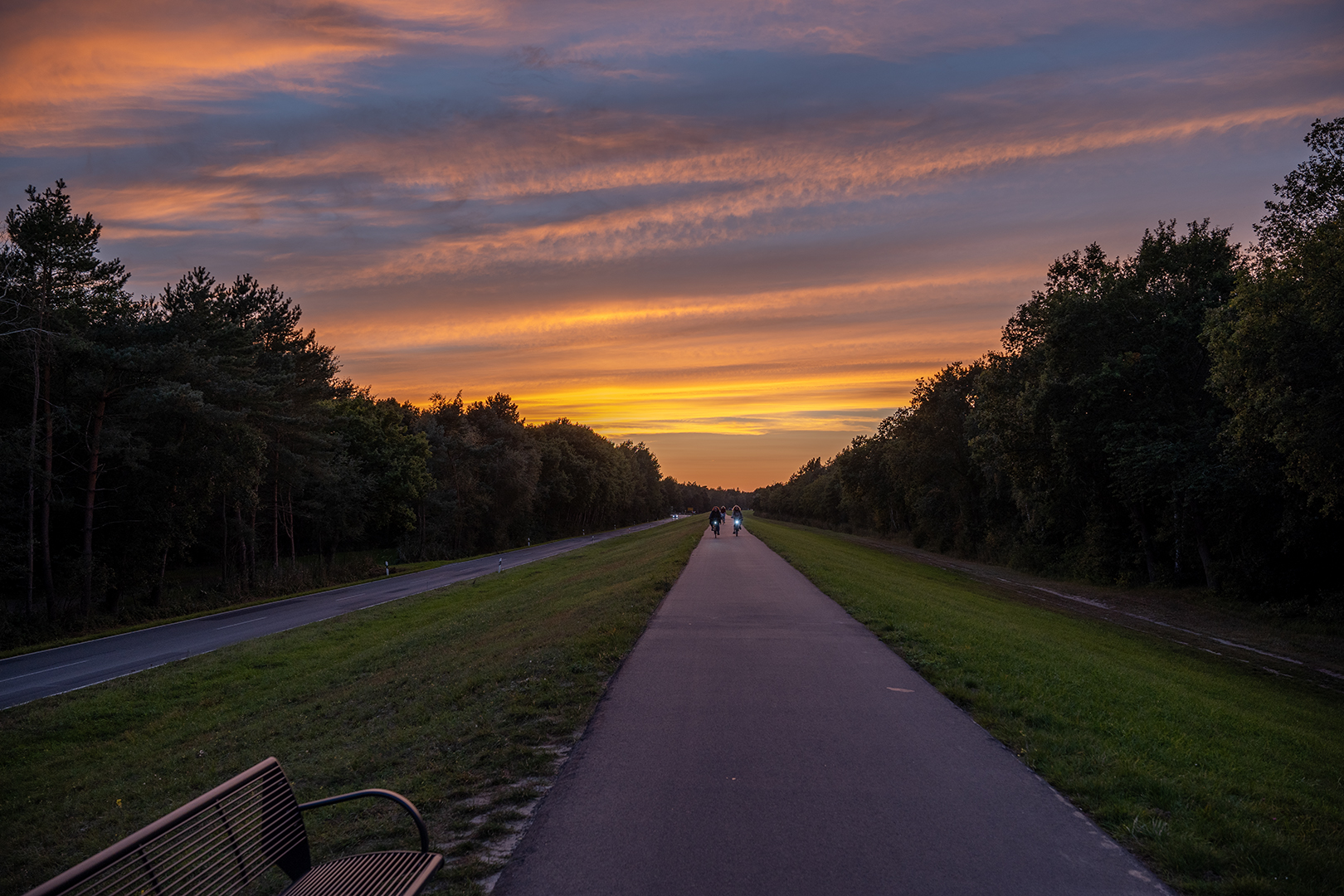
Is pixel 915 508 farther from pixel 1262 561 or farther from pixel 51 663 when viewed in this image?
pixel 51 663

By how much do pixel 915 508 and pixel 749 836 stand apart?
55767 millimetres

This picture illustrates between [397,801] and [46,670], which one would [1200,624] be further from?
[46,670]

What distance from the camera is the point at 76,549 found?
88.3 ft

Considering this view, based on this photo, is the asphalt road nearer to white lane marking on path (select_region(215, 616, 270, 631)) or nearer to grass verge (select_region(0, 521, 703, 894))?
white lane marking on path (select_region(215, 616, 270, 631))

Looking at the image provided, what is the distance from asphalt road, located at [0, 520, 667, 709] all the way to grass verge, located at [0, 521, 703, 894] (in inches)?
53.4

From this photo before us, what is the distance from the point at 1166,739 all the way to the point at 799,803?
4.40 meters

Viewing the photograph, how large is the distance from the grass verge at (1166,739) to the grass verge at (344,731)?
4194 mm

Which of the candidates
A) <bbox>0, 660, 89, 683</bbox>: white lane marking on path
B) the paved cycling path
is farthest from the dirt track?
<bbox>0, 660, 89, 683</bbox>: white lane marking on path

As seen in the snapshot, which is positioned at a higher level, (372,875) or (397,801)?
(397,801)

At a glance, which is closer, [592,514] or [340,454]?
[340,454]

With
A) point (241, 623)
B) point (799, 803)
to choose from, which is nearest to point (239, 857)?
point (799, 803)

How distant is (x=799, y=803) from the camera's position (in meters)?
5.12

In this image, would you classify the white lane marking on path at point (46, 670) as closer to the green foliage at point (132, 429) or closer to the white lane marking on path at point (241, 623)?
the white lane marking on path at point (241, 623)

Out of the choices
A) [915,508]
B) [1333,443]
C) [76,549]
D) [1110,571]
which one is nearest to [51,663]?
[76,549]
